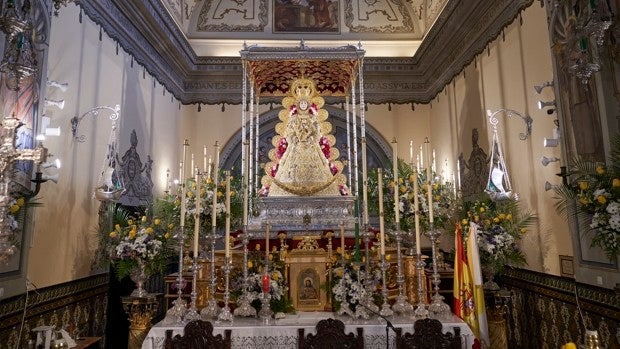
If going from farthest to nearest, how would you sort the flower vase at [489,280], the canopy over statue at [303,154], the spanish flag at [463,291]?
the canopy over statue at [303,154] → the flower vase at [489,280] → the spanish flag at [463,291]

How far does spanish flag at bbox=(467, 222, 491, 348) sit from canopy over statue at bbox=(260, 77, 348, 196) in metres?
3.60

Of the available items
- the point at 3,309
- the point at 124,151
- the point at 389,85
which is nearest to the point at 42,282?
the point at 3,309

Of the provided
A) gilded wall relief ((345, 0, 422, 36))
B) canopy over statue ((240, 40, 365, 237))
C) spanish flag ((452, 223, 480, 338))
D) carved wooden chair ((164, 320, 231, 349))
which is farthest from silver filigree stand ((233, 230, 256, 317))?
gilded wall relief ((345, 0, 422, 36))

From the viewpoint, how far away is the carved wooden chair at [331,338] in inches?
138

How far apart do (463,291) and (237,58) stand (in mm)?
9011

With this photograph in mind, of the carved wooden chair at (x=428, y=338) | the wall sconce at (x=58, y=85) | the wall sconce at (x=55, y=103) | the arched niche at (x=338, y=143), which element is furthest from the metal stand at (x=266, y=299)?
the arched niche at (x=338, y=143)

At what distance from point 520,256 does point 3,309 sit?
617 cm

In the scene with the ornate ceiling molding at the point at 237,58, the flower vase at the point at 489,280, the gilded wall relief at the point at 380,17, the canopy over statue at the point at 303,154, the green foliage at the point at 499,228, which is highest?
the gilded wall relief at the point at 380,17

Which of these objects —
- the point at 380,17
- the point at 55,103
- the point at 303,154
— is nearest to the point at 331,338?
the point at 55,103

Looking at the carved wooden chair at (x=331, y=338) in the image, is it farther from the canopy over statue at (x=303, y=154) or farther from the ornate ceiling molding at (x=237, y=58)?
the ornate ceiling molding at (x=237, y=58)

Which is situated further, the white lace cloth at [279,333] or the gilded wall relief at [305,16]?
the gilded wall relief at [305,16]

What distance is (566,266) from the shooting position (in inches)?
214

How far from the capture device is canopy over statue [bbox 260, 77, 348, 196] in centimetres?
785

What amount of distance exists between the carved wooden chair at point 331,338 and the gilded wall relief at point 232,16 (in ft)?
33.8
